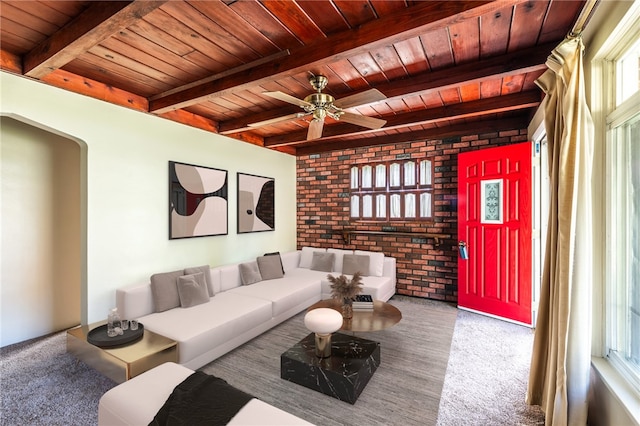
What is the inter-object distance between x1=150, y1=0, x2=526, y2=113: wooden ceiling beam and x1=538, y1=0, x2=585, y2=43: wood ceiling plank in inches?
16.6

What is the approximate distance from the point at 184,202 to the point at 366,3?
9.97 ft

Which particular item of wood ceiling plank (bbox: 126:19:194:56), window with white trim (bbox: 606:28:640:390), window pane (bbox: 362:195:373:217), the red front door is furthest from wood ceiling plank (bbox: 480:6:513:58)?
window pane (bbox: 362:195:373:217)

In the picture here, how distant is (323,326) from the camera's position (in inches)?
88.1

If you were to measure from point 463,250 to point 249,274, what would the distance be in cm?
307

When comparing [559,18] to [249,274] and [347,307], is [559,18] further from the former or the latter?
[249,274]

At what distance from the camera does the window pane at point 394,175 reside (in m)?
4.88

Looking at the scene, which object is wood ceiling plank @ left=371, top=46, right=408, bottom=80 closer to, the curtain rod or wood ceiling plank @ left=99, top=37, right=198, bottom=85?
the curtain rod

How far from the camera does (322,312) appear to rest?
7.63 feet

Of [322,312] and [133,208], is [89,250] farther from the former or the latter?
[322,312]

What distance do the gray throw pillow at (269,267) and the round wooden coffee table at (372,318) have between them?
132 centimetres

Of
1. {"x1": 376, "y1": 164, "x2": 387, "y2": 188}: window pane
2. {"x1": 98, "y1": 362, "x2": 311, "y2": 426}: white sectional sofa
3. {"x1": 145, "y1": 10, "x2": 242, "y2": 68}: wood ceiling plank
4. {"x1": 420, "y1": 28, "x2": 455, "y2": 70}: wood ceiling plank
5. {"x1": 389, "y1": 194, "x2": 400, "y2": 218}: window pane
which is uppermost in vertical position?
{"x1": 420, "y1": 28, "x2": 455, "y2": 70}: wood ceiling plank

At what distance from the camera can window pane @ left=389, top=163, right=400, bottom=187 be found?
4.88 m

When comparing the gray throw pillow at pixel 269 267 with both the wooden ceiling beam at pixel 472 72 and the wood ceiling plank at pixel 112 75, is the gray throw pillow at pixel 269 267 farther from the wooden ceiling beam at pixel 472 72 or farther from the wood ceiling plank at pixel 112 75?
the wooden ceiling beam at pixel 472 72

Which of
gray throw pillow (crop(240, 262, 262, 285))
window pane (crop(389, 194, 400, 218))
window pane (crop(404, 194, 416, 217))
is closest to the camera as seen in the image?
gray throw pillow (crop(240, 262, 262, 285))
